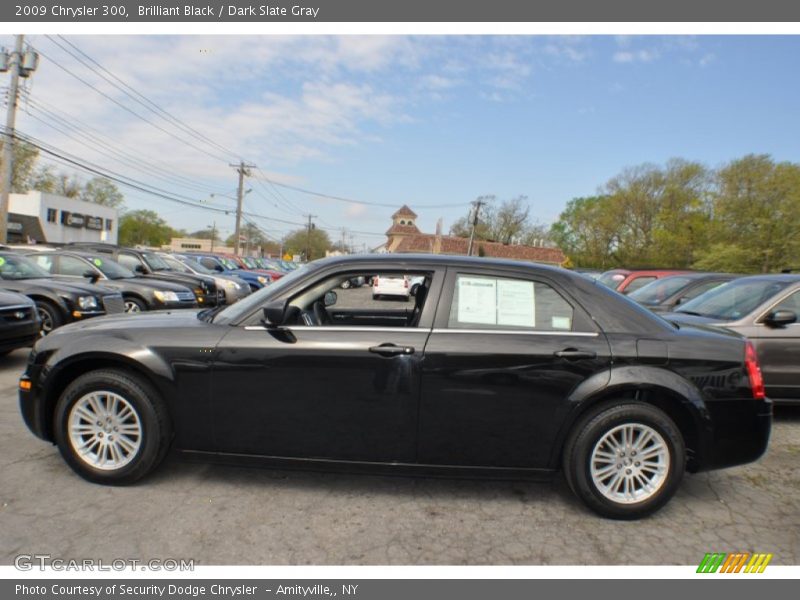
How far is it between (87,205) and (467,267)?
2670 inches

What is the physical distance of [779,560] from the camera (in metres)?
2.71

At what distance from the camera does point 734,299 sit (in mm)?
5586

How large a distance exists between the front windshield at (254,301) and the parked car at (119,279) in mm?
7261

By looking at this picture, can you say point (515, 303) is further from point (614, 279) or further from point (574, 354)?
point (614, 279)

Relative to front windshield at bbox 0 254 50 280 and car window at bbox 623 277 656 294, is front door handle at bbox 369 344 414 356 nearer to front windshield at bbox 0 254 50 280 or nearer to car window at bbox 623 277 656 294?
front windshield at bbox 0 254 50 280

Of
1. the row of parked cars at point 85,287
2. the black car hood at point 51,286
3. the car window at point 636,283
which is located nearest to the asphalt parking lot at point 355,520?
the row of parked cars at point 85,287

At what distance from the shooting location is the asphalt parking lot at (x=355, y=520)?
263 centimetres

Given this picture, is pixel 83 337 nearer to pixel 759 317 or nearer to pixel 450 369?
pixel 450 369

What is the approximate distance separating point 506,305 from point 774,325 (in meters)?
3.43

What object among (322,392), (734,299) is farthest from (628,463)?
(734,299)

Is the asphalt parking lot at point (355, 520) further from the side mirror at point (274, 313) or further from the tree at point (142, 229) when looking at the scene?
the tree at point (142, 229)

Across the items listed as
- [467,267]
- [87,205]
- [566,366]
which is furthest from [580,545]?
[87,205]
